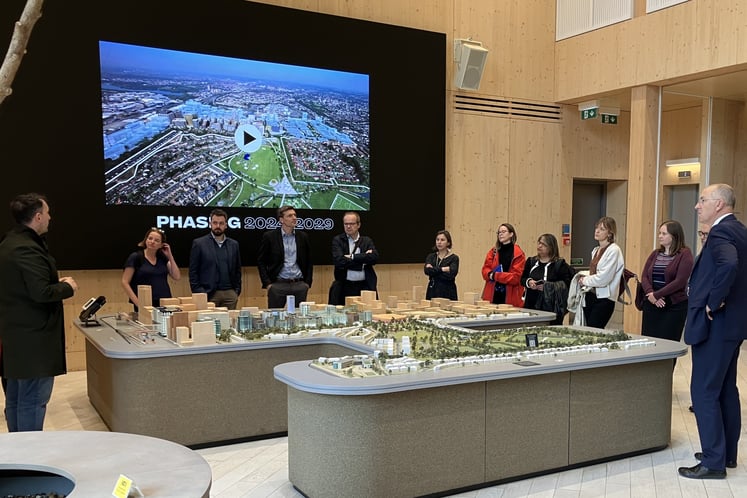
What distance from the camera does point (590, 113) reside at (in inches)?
381

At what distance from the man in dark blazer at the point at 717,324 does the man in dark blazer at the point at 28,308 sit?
12.3ft

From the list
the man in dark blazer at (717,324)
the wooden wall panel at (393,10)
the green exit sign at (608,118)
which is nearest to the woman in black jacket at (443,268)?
the man in dark blazer at (717,324)

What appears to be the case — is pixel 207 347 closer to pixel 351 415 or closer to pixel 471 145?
pixel 351 415

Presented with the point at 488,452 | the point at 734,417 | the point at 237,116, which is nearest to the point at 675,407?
the point at 734,417

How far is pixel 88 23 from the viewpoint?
659cm

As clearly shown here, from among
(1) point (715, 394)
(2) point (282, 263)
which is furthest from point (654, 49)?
(1) point (715, 394)

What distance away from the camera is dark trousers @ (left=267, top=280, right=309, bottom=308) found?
6.28 metres

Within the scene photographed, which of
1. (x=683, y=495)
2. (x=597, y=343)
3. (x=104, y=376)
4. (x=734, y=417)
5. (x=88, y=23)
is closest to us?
(x=683, y=495)

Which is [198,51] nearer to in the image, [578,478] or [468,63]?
[468,63]

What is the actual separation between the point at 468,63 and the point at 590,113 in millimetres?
2237

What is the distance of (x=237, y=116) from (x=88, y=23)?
5.94ft

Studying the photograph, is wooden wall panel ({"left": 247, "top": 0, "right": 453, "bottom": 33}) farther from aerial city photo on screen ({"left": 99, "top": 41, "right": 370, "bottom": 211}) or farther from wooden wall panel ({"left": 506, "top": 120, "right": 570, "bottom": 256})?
wooden wall panel ({"left": 506, "top": 120, "right": 570, "bottom": 256})

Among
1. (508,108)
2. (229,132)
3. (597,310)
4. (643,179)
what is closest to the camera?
(597,310)

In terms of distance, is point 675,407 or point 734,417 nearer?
point 734,417
